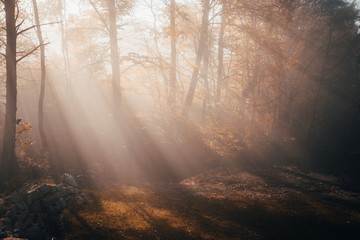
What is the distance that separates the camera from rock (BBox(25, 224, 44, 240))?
5512 mm

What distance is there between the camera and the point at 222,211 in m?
7.38

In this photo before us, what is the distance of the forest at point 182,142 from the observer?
257 inches

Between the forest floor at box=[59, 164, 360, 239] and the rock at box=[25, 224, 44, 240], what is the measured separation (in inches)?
22.8

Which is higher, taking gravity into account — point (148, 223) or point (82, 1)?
point (82, 1)

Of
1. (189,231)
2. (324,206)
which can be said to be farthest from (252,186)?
(189,231)

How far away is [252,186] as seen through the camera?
1052cm

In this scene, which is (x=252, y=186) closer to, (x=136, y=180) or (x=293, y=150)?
(x=136, y=180)

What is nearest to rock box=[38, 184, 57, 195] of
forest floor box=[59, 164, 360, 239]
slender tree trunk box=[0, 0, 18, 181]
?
forest floor box=[59, 164, 360, 239]

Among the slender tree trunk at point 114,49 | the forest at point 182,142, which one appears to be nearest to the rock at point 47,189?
the forest at point 182,142

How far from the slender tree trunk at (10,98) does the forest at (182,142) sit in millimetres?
41

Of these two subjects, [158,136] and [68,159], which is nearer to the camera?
[68,159]

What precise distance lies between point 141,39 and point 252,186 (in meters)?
14.5

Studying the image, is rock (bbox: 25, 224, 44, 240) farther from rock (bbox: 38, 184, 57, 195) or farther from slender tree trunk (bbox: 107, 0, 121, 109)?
slender tree trunk (bbox: 107, 0, 121, 109)

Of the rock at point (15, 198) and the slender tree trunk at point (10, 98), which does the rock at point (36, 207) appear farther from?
the slender tree trunk at point (10, 98)
